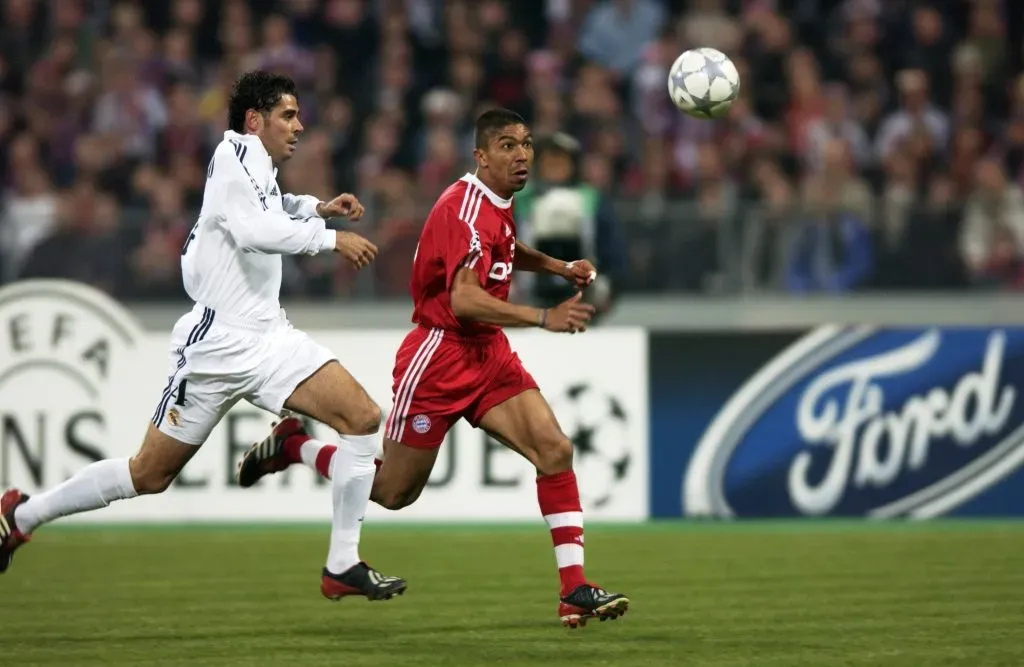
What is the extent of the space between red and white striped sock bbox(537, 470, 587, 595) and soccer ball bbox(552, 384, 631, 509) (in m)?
4.30

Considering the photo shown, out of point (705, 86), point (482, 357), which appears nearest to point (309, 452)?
point (482, 357)

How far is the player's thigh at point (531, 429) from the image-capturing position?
7430mm

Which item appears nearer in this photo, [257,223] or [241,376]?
[257,223]

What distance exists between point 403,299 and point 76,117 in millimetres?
4180

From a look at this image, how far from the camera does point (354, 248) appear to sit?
23.4 feet

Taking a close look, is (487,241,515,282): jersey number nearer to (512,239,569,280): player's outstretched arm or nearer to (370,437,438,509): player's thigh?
(512,239,569,280): player's outstretched arm

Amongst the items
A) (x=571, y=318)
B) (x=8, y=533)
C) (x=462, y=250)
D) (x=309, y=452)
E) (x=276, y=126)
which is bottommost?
(x=8, y=533)

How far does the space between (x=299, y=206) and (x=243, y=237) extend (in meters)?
0.70

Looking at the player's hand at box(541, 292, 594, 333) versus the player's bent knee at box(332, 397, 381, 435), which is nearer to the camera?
the player's hand at box(541, 292, 594, 333)

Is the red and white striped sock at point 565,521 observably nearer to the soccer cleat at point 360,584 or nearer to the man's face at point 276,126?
the soccer cleat at point 360,584

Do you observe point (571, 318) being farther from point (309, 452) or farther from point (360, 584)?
point (309, 452)

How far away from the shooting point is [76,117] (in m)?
15.5

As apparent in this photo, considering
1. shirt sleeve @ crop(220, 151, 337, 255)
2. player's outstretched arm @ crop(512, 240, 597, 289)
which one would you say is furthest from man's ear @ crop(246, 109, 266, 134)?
player's outstretched arm @ crop(512, 240, 597, 289)

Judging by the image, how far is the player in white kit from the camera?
7.61 meters
